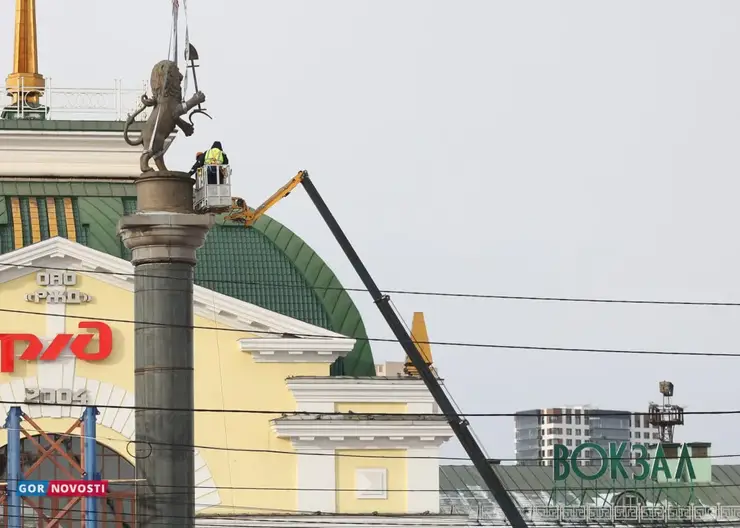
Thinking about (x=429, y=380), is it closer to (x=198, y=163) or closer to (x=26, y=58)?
(x=198, y=163)

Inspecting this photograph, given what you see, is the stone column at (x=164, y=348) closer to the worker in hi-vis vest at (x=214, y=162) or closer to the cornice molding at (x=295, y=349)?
the worker in hi-vis vest at (x=214, y=162)

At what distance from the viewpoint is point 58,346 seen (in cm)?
7006

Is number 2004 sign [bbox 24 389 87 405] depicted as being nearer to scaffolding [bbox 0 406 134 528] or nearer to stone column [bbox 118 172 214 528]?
scaffolding [bbox 0 406 134 528]

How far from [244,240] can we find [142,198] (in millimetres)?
19373

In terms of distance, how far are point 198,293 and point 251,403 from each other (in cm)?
363

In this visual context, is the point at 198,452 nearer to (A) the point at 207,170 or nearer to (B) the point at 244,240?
(B) the point at 244,240

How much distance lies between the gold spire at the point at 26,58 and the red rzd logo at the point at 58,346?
498 inches

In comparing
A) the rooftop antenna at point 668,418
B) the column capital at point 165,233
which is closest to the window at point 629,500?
the rooftop antenna at point 668,418

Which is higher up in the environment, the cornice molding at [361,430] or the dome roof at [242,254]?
the dome roof at [242,254]

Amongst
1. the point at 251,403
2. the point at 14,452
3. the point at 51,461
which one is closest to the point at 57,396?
the point at 51,461

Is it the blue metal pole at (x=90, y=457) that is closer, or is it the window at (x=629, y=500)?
the blue metal pole at (x=90, y=457)

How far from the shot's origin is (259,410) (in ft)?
232

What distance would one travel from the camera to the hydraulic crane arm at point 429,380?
197ft

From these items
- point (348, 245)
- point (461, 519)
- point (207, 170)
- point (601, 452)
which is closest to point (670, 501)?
point (601, 452)
